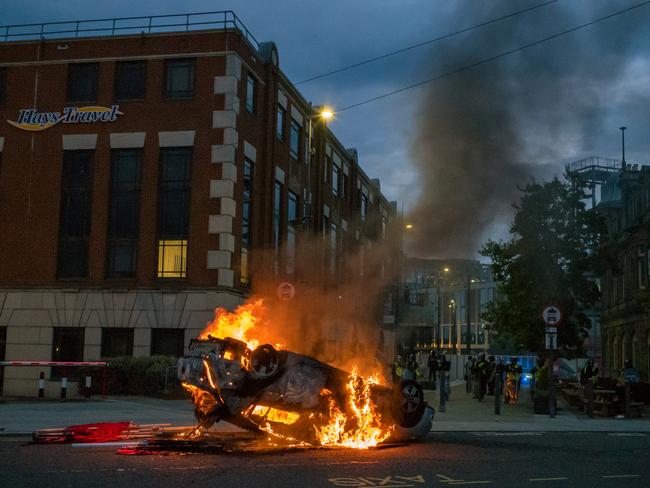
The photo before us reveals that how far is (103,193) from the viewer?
2691cm

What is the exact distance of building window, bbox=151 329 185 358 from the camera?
25547 millimetres

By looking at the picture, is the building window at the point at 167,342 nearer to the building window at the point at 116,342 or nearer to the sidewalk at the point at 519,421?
the building window at the point at 116,342

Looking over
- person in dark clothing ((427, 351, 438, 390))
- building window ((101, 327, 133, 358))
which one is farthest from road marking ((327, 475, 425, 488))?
person in dark clothing ((427, 351, 438, 390))

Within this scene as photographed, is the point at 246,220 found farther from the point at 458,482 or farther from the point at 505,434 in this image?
the point at 458,482

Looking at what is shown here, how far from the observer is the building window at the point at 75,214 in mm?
26719

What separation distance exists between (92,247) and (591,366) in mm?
17689

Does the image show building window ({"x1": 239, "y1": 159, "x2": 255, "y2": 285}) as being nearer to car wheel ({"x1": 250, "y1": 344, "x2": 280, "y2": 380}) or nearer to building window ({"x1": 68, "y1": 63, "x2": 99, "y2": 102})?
building window ({"x1": 68, "y1": 63, "x2": 99, "y2": 102})

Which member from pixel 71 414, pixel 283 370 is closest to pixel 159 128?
pixel 71 414

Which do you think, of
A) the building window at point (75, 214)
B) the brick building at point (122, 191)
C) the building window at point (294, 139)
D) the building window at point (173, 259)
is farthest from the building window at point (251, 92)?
the building window at point (75, 214)

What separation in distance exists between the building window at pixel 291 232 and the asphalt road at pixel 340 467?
1966cm

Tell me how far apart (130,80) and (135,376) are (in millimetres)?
10849

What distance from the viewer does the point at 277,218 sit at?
31453mm

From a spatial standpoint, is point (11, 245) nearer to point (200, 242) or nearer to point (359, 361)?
point (200, 242)

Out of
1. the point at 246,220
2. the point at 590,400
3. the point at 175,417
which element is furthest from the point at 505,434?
the point at 246,220
